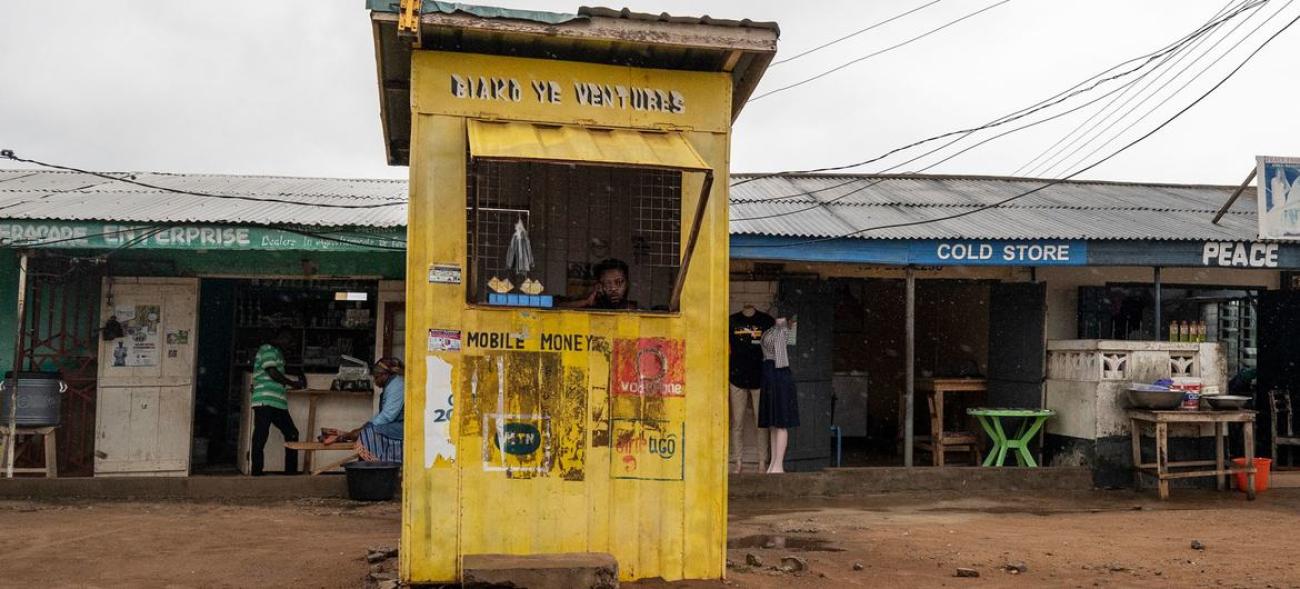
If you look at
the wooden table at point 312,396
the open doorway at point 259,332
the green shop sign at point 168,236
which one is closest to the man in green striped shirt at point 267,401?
the wooden table at point 312,396

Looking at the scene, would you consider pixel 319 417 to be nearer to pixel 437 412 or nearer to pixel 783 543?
pixel 783 543

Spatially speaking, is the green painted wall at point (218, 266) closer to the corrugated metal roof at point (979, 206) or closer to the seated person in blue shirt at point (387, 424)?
the seated person in blue shirt at point (387, 424)

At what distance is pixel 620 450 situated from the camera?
605 centimetres

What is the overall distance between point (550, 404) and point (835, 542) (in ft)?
10.8

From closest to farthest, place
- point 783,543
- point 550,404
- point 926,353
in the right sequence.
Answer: point 550,404 → point 783,543 → point 926,353

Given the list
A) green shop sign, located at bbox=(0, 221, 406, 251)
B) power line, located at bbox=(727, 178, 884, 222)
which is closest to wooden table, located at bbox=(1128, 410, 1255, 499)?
power line, located at bbox=(727, 178, 884, 222)

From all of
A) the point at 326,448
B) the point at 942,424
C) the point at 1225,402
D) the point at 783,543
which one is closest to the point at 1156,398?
the point at 1225,402

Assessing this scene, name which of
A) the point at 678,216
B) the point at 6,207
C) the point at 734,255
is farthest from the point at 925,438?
the point at 6,207

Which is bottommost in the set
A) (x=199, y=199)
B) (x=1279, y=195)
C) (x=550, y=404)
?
(x=550, y=404)

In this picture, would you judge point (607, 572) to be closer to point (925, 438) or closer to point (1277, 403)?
point (925, 438)

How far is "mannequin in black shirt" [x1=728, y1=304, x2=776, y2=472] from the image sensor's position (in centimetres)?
1174

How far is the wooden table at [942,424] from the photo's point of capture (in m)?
12.5

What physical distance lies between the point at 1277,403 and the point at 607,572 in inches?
467

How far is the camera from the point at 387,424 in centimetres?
1054
